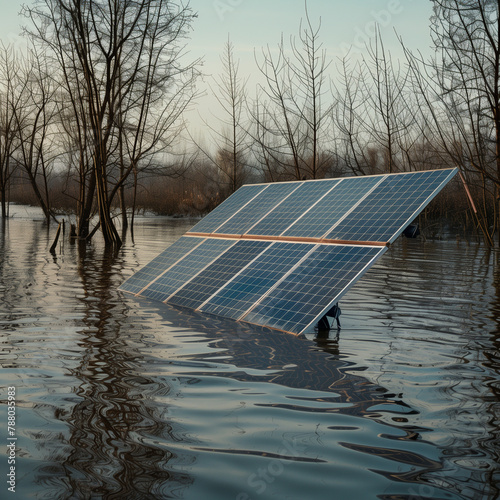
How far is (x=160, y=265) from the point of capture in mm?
10539

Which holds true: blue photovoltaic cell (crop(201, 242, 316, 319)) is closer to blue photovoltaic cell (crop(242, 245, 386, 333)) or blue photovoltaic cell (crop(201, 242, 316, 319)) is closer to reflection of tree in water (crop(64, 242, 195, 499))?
blue photovoltaic cell (crop(242, 245, 386, 333))

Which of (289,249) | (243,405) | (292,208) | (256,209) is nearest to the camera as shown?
(243,405)

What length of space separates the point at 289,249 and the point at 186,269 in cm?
205

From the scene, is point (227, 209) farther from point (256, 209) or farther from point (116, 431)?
point (116, 431)

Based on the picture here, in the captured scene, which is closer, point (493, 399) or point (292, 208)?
point (493, 399)

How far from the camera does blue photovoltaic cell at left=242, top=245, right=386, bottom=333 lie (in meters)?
6.82

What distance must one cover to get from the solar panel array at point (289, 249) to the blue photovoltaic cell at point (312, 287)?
0.02 m

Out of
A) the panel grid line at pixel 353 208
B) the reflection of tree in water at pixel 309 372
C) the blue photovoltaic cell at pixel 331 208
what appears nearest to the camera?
Answer: the reflection of tree in water at pixel 309 372

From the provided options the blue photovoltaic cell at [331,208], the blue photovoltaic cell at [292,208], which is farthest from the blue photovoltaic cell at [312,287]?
the blue photovoltaic cell at [292,208]

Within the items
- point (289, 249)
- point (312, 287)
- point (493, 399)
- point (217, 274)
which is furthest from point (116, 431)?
point (217, 274)

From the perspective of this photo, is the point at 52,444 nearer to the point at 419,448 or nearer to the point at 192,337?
the point at 419,448

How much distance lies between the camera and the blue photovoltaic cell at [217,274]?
339 inches

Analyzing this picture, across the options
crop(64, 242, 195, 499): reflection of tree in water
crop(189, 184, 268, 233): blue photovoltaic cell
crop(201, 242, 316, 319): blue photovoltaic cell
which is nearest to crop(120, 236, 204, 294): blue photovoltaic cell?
crop(189, 184, 268, 233): blue photovoltaic cell

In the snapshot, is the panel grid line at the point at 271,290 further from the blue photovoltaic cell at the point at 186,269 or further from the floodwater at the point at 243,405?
the blue photovoltaic cell at the point at 186,269
